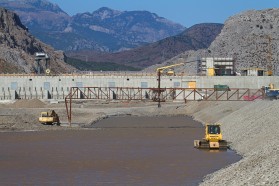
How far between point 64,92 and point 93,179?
8909cm

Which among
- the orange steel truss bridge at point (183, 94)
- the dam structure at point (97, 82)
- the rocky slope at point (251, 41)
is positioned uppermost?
the rocky slope at point (251, 41)

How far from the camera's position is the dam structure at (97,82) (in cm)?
12100

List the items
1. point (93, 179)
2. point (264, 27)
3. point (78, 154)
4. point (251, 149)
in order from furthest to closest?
1. point (264, 27)
2. point (78, 154)
3. point (251, 149)
4. point (93, 179)

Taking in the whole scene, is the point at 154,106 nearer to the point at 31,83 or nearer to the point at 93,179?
the point at 31,83

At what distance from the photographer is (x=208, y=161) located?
42125mm

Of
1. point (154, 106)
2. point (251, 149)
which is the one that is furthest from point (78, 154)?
point (154, 106)

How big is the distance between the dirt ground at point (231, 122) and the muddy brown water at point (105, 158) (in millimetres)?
2406

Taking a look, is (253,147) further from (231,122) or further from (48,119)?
(48,119)

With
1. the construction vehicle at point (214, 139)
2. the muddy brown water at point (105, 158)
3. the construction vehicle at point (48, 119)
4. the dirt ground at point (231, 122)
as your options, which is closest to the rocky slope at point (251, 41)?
the dirt ground at point (231, 122)

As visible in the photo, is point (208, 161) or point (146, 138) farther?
point (146, 138)

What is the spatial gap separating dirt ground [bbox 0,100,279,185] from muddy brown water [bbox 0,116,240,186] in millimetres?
2406

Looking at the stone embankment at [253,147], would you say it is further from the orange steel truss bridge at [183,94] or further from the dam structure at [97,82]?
the dam structure at [97,82]

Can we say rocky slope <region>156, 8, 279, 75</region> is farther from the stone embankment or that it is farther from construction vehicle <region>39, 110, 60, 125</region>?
construction vehicle <region>39, 110, 60, 125</region>

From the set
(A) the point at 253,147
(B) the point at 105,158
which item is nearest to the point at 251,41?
(A) the point at 253,147
